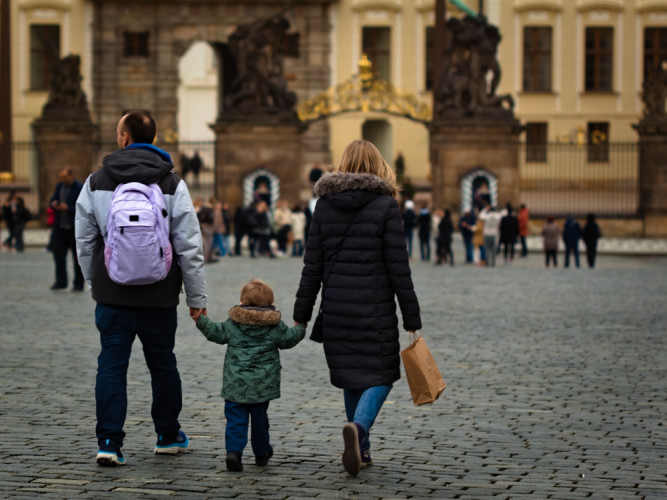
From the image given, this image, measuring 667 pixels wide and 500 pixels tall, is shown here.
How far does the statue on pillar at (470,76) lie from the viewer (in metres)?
34.0

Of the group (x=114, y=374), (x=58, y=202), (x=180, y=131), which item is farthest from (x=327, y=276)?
(x=180, y=131)

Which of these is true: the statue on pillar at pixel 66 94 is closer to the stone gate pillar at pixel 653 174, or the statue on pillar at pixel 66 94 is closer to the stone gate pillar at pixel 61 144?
the stone gate pillar at pixel 61 144

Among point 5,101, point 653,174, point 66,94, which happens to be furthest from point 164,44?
point 653,174

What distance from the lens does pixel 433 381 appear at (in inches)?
270

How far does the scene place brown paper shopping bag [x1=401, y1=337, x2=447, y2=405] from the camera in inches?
268

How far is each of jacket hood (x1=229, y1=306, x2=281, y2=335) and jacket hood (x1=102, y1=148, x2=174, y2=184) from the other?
75 centimetres

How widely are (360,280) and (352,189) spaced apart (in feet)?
1.46

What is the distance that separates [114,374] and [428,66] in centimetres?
4602

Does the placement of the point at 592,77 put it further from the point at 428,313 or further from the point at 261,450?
the point at 261,450

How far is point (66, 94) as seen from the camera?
3541 centimetres

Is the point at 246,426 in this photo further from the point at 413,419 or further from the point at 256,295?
the point at 413,419

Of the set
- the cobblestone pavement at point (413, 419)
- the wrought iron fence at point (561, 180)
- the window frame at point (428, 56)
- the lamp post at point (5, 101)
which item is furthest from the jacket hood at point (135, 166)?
the window frame at point (428, 56)

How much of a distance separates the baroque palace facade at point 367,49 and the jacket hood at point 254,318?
4476cm

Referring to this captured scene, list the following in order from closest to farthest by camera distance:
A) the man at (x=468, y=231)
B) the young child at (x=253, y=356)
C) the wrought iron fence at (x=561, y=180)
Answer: the young child at (x=253, y=356)
the man at (x=468, y=231)
the wrought iron fence at (x=561, y=180)
